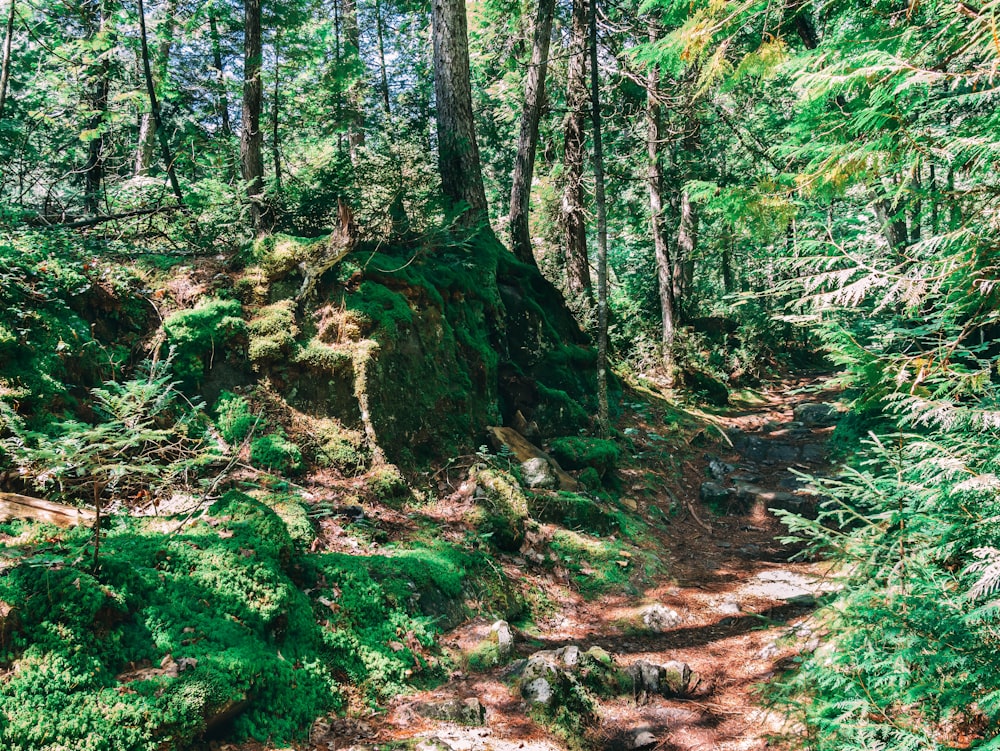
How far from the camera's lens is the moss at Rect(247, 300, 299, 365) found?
22.5 feet

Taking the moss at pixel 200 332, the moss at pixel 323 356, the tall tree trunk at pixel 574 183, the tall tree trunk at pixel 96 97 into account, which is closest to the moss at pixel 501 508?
the moss at pixel 323 356

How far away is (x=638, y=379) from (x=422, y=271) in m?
8.74

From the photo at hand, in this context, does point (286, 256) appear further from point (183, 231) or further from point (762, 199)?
point (762, 199)

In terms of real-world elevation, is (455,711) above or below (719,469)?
below

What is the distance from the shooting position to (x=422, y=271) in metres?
8.71

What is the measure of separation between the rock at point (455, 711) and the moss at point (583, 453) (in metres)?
5.28

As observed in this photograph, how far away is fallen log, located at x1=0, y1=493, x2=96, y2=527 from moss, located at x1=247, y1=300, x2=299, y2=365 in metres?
2.83

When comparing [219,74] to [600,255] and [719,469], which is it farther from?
[719,469]

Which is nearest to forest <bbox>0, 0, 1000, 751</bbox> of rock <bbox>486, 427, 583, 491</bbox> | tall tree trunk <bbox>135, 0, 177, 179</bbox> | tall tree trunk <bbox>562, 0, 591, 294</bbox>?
rock <bbox>486, 427, 583, 491</bbox>

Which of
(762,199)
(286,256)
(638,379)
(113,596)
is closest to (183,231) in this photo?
(286,256)

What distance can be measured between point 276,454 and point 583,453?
495 cm

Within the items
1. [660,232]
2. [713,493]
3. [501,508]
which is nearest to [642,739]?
[501,508]

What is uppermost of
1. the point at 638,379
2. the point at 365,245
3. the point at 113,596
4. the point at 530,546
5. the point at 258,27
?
the point at 258,27

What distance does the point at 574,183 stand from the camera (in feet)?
45.5
